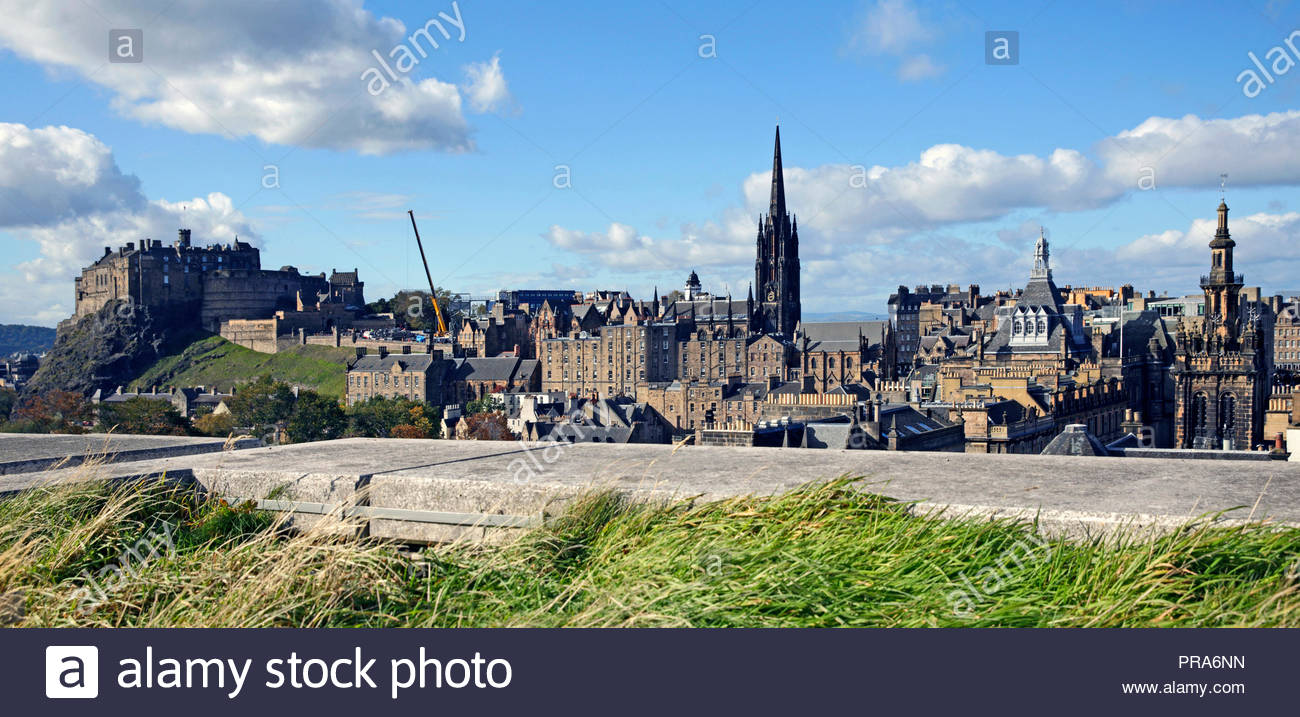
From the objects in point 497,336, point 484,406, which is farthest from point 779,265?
point 484,406

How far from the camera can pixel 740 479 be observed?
545 cm

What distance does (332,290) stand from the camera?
13862cm

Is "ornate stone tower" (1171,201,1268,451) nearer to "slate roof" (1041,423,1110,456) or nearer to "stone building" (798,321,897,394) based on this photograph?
"stone building" (798,321,897,394)

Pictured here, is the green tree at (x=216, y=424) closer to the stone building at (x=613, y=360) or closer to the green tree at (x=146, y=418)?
the green tree at (x=146, y=418)

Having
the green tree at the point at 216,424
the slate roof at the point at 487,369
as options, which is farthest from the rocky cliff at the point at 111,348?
the green tree at the point at 216,424

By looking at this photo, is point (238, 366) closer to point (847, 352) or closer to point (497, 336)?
point (497, 336)

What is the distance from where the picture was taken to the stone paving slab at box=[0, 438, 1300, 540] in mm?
4516

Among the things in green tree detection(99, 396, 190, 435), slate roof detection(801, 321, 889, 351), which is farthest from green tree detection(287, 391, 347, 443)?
slate roof detection(801, 321, 889, 351)

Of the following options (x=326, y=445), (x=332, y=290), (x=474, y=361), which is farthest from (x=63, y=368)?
(x=326, y=445)
